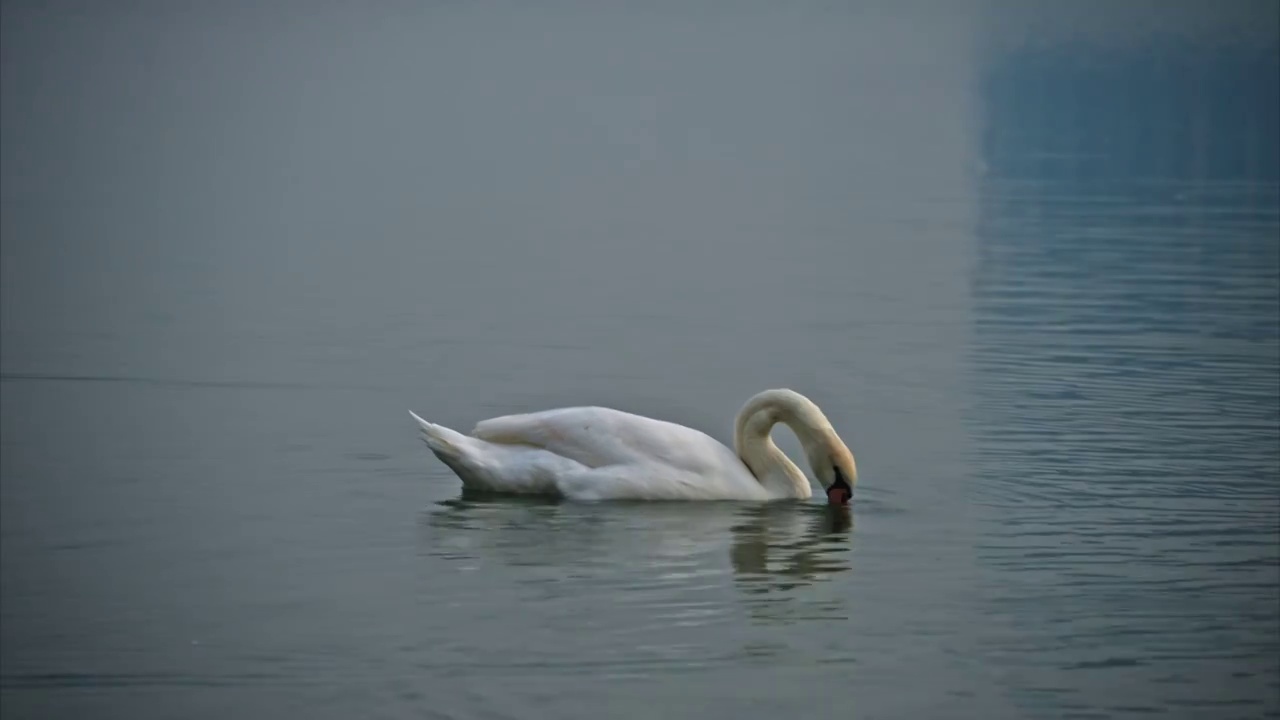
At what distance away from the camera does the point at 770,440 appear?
15836 mm

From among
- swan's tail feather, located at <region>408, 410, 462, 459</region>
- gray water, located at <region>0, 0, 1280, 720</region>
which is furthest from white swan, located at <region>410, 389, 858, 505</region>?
gray water, located at <region>0, 0, 1280, 720</region>

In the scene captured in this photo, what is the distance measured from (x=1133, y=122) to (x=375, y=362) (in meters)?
39.7

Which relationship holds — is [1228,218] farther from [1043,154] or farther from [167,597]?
[167,597]

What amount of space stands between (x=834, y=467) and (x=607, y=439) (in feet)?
4.44

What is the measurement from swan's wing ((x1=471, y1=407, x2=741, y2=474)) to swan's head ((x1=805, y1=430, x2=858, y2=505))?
542 mm

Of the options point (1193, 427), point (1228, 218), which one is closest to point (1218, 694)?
point (1193, 427)

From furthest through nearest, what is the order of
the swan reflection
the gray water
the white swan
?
the white swan, the swan reflection, the gray water

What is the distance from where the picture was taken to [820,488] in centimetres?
1642

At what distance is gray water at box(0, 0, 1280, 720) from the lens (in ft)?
40.2

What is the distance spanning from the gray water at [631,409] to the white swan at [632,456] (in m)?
0.25

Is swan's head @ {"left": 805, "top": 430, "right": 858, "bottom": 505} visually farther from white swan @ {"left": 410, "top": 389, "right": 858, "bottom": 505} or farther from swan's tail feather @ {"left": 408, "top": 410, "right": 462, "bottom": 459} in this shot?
swan's tail feather @ {"left": 408, "top": 410, "right": 462, "bottom": 459}

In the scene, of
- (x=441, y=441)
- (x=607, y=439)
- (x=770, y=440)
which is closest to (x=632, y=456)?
(x=607, y=439)

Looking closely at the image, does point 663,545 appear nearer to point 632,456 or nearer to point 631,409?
point 632,456

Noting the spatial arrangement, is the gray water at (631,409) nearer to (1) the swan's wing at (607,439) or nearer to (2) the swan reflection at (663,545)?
(2) the swan reflection at (663,545)
